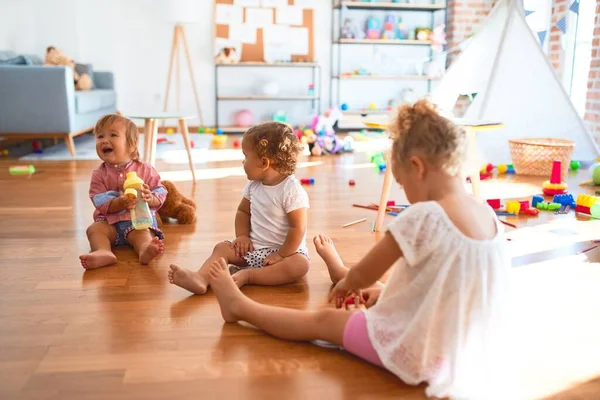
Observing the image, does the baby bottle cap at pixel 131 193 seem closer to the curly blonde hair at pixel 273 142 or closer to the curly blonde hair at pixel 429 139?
the curly blonde hair at pixel 273 142

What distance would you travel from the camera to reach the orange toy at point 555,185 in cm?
293

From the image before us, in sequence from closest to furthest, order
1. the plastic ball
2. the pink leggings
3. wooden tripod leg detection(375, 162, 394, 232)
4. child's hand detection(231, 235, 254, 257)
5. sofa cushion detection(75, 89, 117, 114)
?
the pink leggings, child's hand detection(231, 235, 254, 257), wooden tripod leg detection(375, 162, 394, 232), the plastic ball, sofa cushion detection(75, 89, 117, 114)

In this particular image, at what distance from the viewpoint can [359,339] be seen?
47.7 inches

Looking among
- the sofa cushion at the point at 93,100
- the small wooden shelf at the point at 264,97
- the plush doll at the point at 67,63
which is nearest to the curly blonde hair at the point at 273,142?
the sofa cushion at the point at 93,100

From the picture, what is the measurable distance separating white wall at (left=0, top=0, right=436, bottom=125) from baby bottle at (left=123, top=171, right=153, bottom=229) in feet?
13.5

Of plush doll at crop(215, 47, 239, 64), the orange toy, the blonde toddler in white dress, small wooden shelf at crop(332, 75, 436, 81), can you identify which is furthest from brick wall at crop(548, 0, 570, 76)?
the blonde toddler in white dress

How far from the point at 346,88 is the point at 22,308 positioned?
5.20 metres

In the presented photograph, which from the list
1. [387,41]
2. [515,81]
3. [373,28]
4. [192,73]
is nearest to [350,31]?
[373,28]

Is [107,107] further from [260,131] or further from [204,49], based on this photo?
[260,131]

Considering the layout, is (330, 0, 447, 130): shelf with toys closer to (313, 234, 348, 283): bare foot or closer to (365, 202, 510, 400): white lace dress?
(313, 234, 348, 283): bare foot

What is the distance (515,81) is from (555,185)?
1200 millimetres

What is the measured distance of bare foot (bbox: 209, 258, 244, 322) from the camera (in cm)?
140

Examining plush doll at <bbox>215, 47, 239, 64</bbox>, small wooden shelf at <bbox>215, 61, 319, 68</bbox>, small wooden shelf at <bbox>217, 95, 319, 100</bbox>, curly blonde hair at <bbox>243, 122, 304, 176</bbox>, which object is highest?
plush doll at <bbox>215, 47, 239, 64</bbox>

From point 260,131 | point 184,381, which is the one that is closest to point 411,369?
point 184,381
